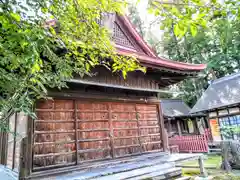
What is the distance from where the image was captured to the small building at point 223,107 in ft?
35.7

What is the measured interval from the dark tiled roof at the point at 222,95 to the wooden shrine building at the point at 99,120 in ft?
24.0

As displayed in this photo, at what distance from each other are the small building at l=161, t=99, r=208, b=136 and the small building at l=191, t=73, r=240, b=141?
106 inches

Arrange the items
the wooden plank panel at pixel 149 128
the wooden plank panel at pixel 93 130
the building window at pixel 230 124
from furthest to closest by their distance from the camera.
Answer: the building window at pixel 230 124 < the wooden plank panel at pixel 149 128 < the wooden plank panel at pixel 93 130

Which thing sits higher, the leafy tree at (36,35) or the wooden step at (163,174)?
the leafy tree at (36,35)

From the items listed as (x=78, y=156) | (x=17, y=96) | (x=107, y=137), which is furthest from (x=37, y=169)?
(x=17, y=96)

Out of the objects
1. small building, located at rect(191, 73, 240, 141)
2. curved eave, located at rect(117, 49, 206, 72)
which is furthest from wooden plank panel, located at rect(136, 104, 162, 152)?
small building, located at rect(191, 73, 240, 141)

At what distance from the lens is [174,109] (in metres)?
16.7

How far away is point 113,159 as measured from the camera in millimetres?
4387

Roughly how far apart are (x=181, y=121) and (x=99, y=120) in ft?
45.3

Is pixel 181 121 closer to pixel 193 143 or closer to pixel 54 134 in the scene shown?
pixel 193 143

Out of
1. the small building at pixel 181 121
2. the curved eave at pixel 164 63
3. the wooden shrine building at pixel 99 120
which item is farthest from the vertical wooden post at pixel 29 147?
the small building at pixel 181 121

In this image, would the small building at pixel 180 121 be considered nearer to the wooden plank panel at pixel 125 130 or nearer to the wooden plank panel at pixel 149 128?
the wooden plank panel at pixel 149 128

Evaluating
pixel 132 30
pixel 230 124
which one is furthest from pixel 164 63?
pixel 230 124

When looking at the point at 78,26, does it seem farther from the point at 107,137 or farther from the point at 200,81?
the point at 200,81
